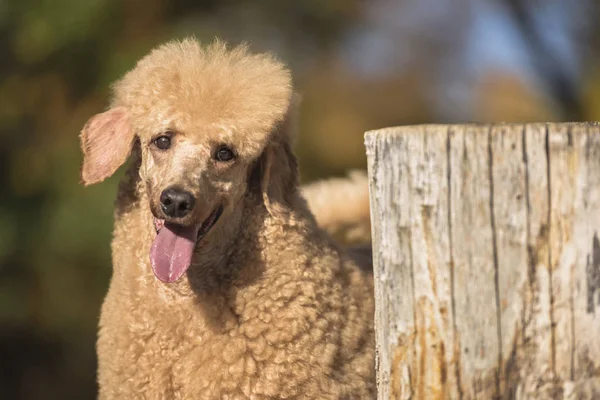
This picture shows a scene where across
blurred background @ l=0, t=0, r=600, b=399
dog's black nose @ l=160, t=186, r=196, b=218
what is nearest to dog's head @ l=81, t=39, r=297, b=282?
dog's black nose @ l=160, t=186, r=196, b=218

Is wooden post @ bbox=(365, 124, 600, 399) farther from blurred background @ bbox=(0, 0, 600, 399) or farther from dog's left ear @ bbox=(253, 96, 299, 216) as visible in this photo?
blurred background @ bbox=(0, 0, 600, 399)

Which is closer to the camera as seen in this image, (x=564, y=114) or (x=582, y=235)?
(x=582, y=235)

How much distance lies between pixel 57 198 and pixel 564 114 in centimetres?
472

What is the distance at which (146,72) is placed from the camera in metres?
3.23

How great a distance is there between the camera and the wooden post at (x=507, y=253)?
2115 millimetres

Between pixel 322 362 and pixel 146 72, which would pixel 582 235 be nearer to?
pixel 322 362

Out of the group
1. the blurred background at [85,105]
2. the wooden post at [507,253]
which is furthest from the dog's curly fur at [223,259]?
the blurred background at [85,105]

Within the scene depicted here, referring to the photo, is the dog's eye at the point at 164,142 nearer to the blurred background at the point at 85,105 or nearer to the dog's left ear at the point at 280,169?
the dog's left ear at the point at 280,169

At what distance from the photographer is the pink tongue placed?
2928mm

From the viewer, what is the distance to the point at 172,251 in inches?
117

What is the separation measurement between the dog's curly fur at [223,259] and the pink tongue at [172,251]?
10cm

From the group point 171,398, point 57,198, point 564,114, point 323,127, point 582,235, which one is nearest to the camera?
point 582,235

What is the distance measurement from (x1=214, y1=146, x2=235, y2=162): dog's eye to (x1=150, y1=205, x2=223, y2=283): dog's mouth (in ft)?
0.75

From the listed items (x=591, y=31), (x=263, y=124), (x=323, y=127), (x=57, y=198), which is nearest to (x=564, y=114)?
(x=591, y=31)
